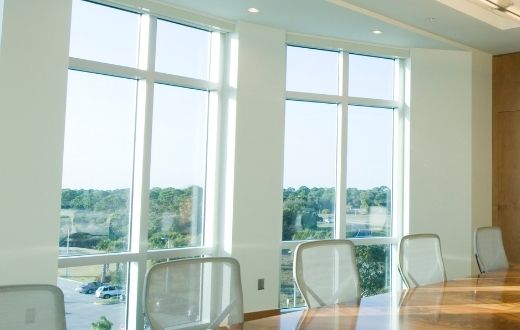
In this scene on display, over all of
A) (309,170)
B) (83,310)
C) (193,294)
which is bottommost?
(83,310)

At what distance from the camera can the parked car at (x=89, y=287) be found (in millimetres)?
4430

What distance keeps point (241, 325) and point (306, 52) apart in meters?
4.26

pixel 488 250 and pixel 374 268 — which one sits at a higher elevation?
pixel 488 250

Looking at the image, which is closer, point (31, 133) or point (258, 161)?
point (31, 133)

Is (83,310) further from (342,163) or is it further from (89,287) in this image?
(342,163)

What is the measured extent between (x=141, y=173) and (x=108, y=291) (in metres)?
1.11

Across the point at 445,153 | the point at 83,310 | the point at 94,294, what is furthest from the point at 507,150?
the point at 83,310

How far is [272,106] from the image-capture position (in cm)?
555

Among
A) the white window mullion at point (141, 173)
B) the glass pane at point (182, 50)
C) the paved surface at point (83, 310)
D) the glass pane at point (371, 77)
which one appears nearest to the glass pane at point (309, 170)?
the glass pane at point (371, 77)

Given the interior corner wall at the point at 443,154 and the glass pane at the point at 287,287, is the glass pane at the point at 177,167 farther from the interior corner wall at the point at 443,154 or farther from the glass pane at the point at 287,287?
the interior corner wall at the point at 443,154

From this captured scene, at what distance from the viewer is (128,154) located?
4828 mm

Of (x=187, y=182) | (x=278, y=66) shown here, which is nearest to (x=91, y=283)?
(x=187, y=182)

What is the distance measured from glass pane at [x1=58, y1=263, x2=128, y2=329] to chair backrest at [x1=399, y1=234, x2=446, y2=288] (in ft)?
8.31

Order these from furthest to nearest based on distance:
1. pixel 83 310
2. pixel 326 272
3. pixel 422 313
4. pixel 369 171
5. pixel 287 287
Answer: pixel 369 171 → pixel 287 287 → pixel 83 310 → pixel 326 272 → pixel 422 313
